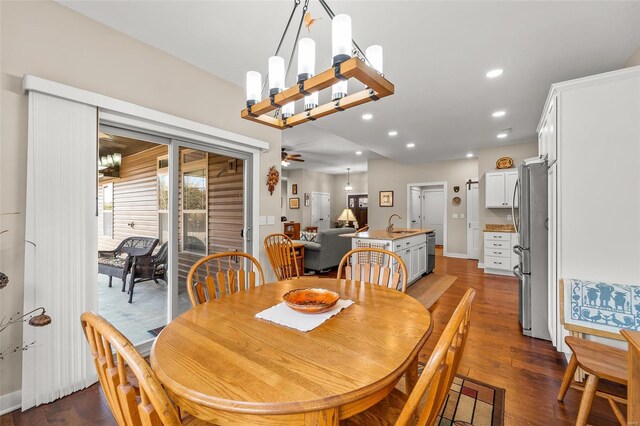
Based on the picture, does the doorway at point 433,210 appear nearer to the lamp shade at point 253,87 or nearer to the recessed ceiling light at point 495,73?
the recessed ceiling light at point 495,73

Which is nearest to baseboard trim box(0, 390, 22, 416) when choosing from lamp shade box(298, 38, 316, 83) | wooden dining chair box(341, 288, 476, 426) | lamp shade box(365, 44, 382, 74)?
wooden dining chair box(341, 288, 476, 426)

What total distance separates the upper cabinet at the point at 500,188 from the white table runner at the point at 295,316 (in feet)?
18.0

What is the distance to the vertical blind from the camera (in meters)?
1.73

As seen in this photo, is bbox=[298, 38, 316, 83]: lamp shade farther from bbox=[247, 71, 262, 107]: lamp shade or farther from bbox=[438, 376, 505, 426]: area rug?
bbox=[438, 376, 505, 426]: area rug

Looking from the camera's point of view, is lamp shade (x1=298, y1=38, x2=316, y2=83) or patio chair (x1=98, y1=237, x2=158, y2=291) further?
patio chair (x1=98, y1=237, x2=158, y2=291)

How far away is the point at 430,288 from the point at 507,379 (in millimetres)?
2370

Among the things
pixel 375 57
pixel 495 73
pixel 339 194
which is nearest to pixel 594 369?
pixel 375 57

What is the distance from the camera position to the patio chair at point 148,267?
3.42 metres

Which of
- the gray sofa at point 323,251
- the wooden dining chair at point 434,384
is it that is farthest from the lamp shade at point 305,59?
the gray sofa at point 323,251

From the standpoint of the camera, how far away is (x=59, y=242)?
6.06ft

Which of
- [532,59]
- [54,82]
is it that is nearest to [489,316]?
[532,59]

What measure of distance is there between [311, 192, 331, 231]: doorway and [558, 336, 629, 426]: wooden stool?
844 centimetres

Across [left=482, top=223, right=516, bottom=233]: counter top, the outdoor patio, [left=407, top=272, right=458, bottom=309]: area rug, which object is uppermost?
[left=482, top=223, right=516, bottom=233]: counter top

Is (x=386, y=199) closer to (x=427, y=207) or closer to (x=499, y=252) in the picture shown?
(x=427, y=207)
